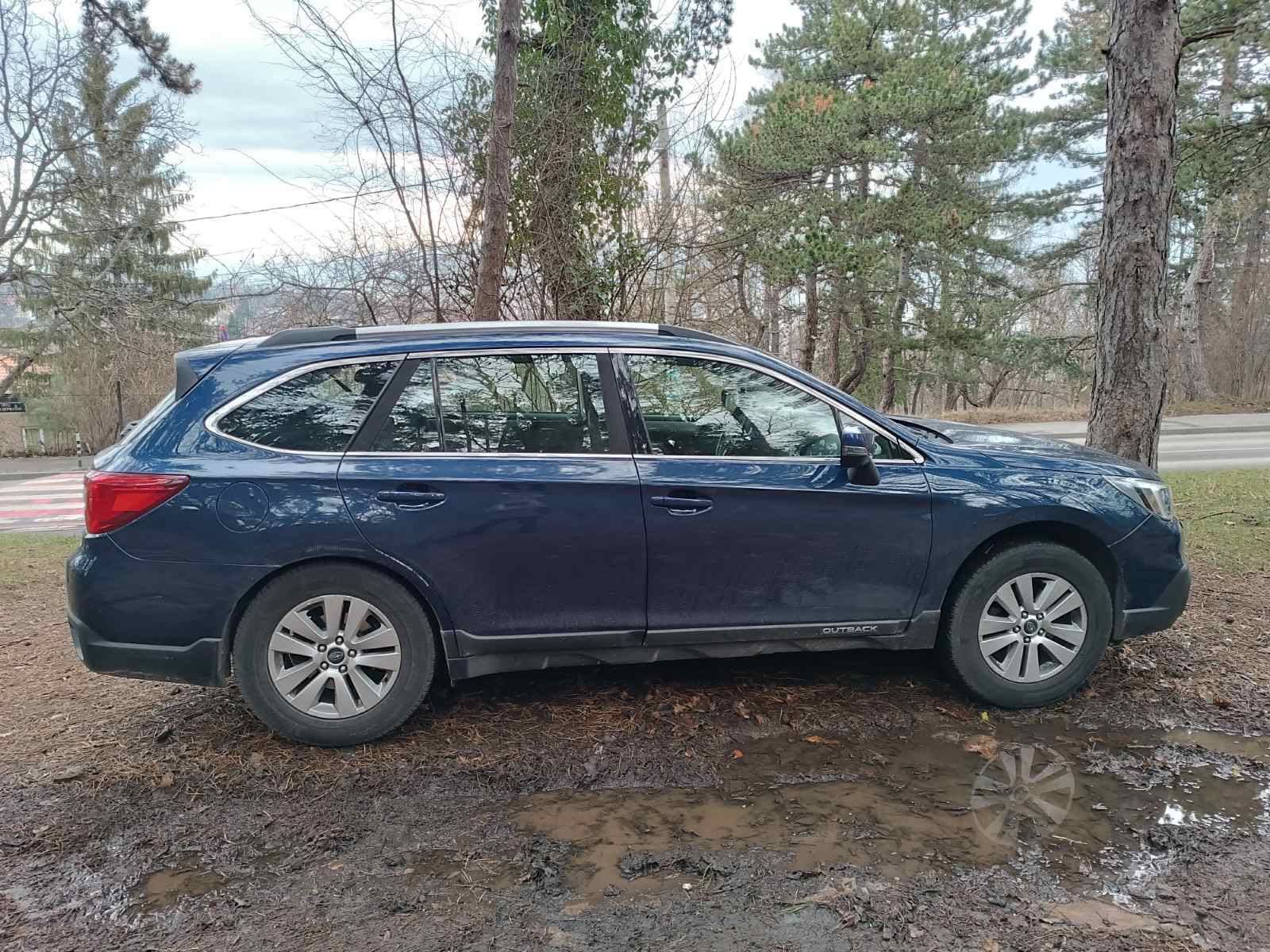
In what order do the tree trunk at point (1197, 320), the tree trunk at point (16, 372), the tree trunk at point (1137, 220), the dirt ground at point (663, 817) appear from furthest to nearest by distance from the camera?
the tree trunk at point (16, 372) < the tree trunk at point (1197, 320) < the tree trunk at point (1137, 220) < the dirt ground at point (663, 817)

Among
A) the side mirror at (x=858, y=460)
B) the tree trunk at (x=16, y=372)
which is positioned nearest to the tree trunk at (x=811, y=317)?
the side mirror at (x=858, y=460)

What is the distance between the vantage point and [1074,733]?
11.8ft

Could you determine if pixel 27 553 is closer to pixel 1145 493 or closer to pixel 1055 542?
pixel 1055 542

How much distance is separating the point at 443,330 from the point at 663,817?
7.47ft

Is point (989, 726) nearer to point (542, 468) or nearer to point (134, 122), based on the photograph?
point (542, 468)

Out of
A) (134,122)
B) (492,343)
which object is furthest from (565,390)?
(134,122)

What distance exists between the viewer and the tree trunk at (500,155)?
6895 mm

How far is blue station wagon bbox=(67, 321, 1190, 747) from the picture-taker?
3295mm

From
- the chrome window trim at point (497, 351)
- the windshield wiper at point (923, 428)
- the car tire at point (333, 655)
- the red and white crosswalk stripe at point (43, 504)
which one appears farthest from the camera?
the red and white crosswalk stripe at point (43, 504)

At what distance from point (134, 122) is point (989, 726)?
16.4 metres

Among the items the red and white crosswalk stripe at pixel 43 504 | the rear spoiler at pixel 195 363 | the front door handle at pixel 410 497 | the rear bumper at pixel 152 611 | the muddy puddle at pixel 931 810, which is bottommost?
the red and white crosswalk stripe at pixel 43 504

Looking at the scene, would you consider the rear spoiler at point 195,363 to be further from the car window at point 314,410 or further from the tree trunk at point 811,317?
the tree trunk at point 811,317

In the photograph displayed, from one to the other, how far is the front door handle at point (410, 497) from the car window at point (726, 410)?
963 millimetres

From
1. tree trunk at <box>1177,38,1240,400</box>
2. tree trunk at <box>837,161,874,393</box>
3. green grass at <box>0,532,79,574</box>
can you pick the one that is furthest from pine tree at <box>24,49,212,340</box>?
tree trunk at <box>1177,38,1240,400</box>
